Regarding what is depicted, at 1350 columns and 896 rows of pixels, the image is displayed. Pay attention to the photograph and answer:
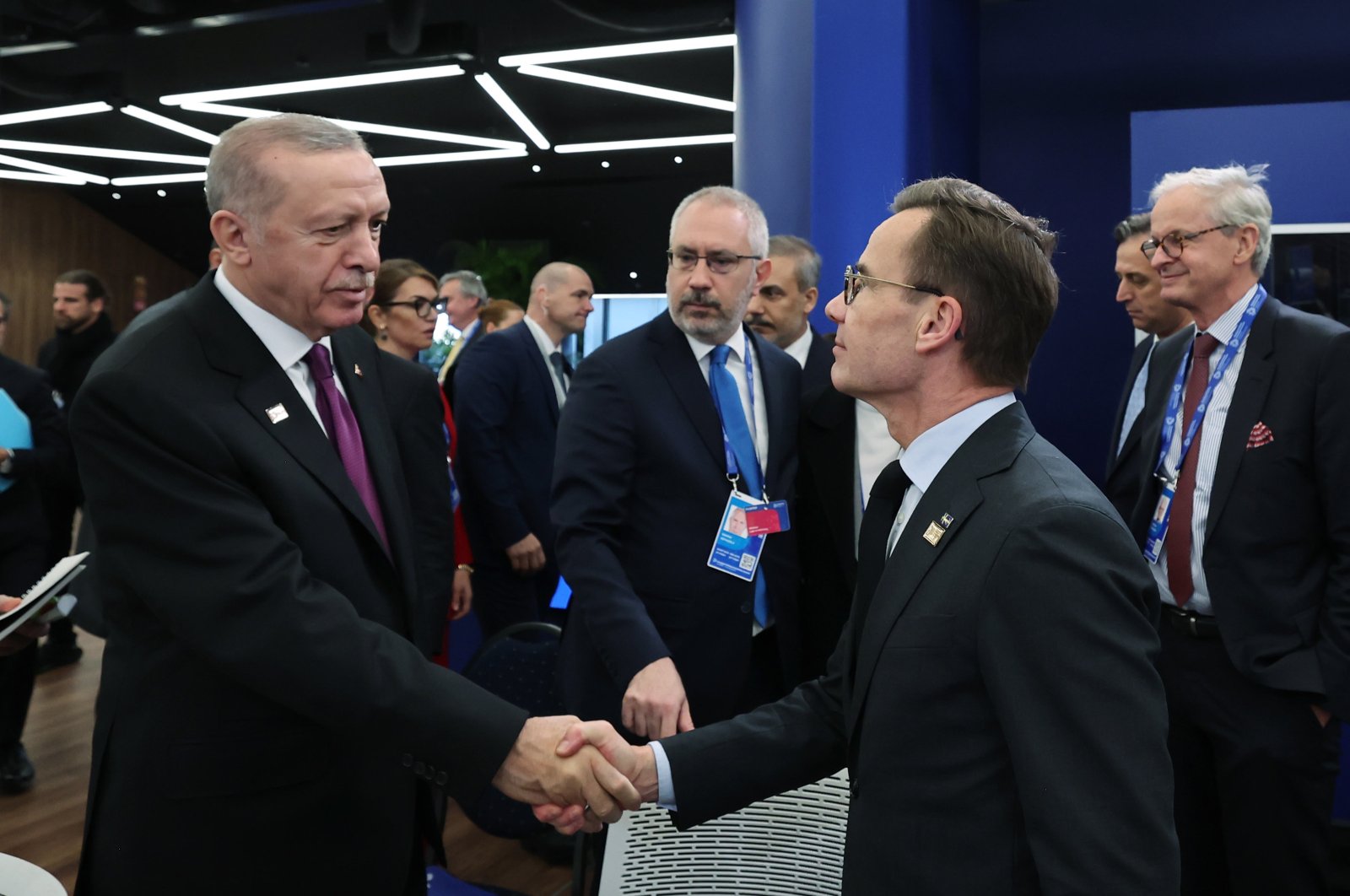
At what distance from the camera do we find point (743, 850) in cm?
187

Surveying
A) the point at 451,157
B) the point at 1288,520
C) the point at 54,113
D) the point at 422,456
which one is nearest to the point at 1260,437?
the point at 1288,520

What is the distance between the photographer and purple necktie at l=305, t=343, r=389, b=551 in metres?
1.74

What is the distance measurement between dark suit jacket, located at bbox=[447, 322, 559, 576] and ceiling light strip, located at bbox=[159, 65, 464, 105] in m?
5.51

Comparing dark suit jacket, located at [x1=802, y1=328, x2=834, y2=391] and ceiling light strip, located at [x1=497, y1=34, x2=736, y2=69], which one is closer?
dark suit jacket, located at [x1=802, y1=328, x2=834, y2=391]

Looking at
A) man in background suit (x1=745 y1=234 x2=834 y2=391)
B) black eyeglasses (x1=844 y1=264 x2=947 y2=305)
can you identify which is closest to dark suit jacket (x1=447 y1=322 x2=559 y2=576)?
man in background suit (x1=745 y1=234 x2=834 y2=391)

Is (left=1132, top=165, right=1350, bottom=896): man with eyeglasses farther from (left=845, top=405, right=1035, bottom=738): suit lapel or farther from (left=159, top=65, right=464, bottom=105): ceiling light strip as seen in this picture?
(left=159, top=65, right=464, bottom=105): ceiling light strip

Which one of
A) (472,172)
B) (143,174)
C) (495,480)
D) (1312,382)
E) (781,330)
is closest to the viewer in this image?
(1312,382)

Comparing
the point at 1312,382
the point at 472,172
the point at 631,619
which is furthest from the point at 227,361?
the point at 472,172

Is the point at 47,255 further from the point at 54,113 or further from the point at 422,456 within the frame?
the point at 422,456

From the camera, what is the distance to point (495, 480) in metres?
4.51

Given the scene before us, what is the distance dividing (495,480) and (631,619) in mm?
2397

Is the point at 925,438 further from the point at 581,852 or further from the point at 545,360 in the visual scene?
the point at 545,360

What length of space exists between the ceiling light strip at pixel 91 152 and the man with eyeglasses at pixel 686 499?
13.1m

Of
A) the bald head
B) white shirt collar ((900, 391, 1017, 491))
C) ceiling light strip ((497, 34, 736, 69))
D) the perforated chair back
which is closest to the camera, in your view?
white shirt collar ((900, 391, 1017, 491))
